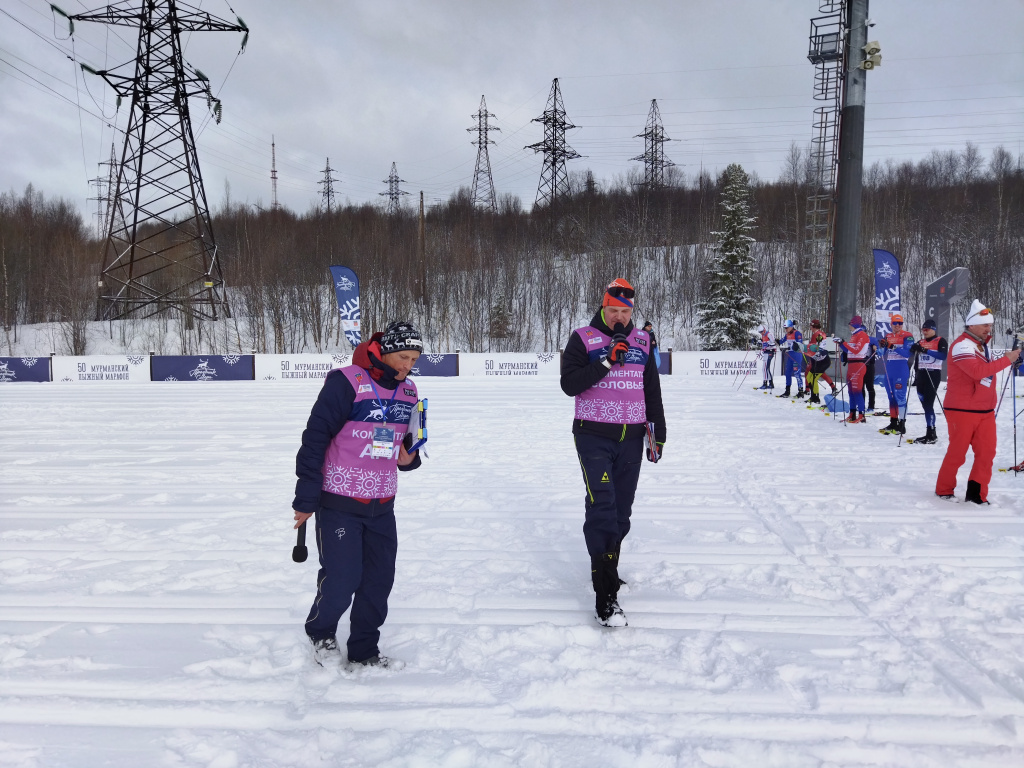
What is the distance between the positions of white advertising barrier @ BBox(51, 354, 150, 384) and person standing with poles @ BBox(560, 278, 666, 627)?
25974mm

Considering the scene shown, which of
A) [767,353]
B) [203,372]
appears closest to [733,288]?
[767,353]

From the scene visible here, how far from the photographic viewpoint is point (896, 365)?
38.4 feet

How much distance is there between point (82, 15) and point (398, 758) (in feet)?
116

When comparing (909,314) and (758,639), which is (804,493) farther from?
(909,314)

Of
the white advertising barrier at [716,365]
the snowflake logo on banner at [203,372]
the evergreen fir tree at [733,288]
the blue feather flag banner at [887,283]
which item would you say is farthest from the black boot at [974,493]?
the evergreen fir tree at [733,288]

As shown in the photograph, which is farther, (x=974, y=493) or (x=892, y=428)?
(x=892, y=428)

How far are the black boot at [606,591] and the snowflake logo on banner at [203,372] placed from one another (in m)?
25.0


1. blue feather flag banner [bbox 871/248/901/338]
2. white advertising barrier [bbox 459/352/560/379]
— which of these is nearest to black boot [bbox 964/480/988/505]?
blue feather flag banner [bbox 871/248/901/338]

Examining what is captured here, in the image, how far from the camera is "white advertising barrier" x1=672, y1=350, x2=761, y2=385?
24422 mm

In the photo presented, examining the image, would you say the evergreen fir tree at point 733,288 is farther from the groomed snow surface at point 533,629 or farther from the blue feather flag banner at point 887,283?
the groomed snow surface at point 533,629

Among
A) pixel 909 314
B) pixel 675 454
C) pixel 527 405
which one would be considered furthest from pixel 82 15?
pixel 909 314

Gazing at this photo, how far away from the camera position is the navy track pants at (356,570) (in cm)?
336

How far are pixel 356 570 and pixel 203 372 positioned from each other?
989 inches

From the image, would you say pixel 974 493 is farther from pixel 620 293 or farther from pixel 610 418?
pixel 620 293
